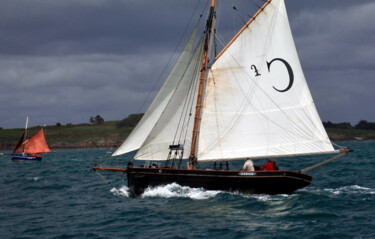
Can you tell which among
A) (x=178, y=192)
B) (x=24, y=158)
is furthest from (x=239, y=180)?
(x=24, y=158)

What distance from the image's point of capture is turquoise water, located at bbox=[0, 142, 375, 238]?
21.6 m

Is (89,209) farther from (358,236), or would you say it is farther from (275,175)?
(358,236)

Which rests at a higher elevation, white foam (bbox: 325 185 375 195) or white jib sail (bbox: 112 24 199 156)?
white jib sail (bbox: 112 24 199 156)

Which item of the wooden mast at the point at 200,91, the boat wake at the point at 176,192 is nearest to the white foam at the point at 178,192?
the boat wake at the point at 176,192

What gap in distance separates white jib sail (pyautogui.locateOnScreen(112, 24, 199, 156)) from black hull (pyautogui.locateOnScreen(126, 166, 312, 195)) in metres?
2.80

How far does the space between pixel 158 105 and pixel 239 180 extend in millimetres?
7937

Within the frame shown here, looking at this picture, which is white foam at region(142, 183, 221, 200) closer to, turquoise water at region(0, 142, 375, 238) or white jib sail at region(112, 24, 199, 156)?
turquoise water at region(0, 142, 375, 238)

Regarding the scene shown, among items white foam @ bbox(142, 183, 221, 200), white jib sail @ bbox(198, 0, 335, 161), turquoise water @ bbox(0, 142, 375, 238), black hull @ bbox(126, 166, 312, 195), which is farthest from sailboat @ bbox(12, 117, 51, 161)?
white jib sail @ bbox(198, 0, 335, 161)

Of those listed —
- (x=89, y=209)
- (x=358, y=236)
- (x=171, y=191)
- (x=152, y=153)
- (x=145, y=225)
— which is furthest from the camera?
(x=152, y=153)

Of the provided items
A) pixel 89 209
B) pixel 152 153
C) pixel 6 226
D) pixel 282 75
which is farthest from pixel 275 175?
pixel 6 226

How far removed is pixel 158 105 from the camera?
34.3 meters

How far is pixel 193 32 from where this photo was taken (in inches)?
1355

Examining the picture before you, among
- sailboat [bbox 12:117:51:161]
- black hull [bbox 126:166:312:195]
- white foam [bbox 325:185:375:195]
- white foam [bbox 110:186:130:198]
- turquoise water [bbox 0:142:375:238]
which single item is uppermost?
sailboat [bbox 12:117:51:161]

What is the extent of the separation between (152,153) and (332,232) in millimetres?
16437
